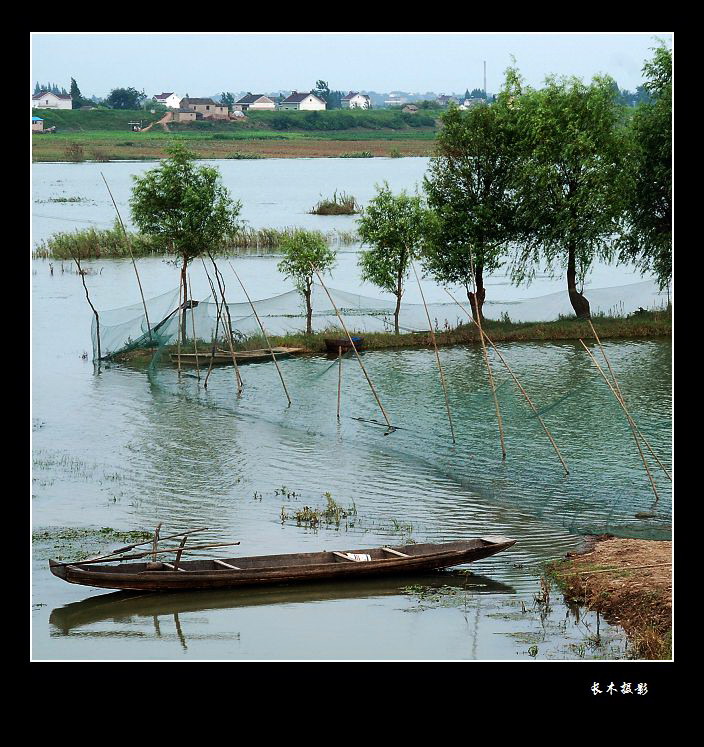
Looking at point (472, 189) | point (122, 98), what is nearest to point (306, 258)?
point (472, 189)

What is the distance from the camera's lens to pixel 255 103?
4012 centimetres

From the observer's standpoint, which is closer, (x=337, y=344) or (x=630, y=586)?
(x=630, y=586)

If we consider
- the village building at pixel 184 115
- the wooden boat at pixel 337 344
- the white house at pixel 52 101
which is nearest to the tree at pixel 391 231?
the wooden boat at pixel 337 344

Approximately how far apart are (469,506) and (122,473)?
385 cm

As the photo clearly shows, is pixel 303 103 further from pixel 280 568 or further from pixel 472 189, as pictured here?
pixel 280 568

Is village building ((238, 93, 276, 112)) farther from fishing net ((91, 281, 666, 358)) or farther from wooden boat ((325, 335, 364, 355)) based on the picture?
wooden boat ((325, 335, 364, 355))

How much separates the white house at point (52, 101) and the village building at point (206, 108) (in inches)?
177

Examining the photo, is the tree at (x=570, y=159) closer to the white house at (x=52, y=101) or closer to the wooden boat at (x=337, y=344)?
the wooden boat at (x=337, y=344)

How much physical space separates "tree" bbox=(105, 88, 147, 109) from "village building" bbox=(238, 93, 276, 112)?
160 inches

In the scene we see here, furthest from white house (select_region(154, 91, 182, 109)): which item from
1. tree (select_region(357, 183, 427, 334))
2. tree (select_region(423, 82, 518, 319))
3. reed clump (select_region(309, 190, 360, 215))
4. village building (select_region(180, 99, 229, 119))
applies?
tree (select_region(357, 183, 427, 334))

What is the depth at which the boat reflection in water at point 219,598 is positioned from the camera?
9.07 m

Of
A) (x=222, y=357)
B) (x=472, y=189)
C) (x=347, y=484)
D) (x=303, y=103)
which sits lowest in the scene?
(x=347, y=484)

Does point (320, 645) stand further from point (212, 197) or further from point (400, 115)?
point (400, 115)

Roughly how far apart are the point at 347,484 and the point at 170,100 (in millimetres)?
29343
